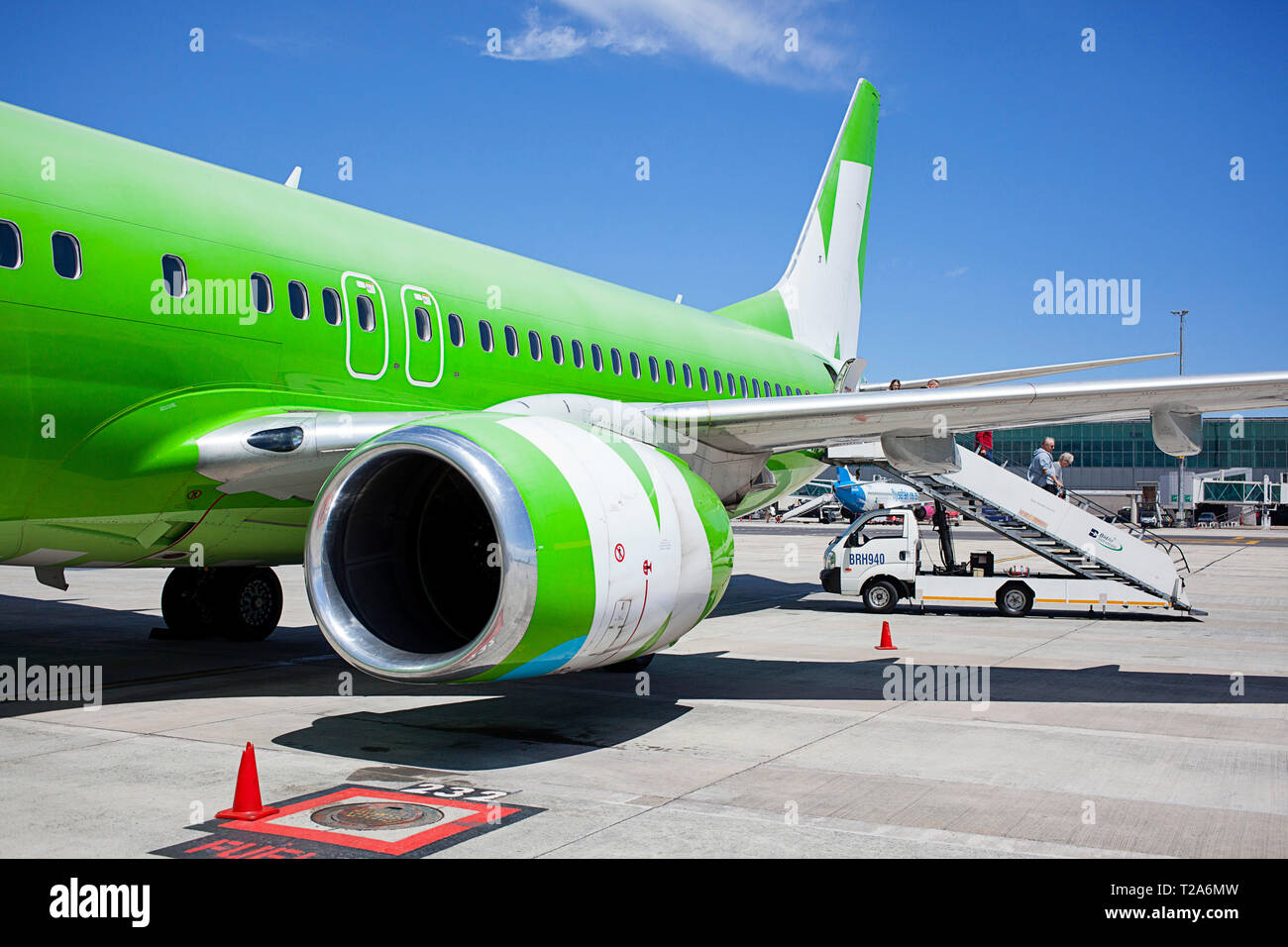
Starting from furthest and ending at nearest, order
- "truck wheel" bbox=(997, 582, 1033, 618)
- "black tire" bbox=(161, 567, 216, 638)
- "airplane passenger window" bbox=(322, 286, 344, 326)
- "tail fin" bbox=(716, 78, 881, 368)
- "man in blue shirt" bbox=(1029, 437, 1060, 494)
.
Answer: "tail fin" bbox=(716, 78, 881, 368) < "man in blue shirt" bbox=(1029, 437, 1060, 494) < "truck wheel" bbox=(997, 582, 1033, 618) < "black tire" bbox=(161, 567, 216, 638) < "airplane passenger window" bbox=(322, 286, 344, 326)

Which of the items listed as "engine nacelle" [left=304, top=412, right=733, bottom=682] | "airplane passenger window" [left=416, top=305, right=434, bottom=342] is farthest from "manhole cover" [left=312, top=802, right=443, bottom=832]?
"airplane passenger window" [left=416, top=305, right=434, bottom=342]

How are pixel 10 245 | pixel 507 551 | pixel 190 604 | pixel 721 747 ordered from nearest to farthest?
pixel 507 551
pixel 10 245
pixel 721 747
pixel 190 604

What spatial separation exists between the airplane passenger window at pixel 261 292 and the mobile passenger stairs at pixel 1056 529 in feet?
32.7

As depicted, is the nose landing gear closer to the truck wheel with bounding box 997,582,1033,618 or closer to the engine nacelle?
the engine nacelle

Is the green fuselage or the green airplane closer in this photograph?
the green airplane

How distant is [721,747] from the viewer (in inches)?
276

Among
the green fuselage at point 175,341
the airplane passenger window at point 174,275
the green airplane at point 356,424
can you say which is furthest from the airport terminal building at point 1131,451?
the airplane passenger window at point 174,275

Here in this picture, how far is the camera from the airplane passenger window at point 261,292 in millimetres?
7625

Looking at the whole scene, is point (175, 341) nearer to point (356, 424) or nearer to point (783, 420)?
point (356, 424)

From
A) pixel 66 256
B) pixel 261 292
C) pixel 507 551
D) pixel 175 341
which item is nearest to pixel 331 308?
pixel 261 292

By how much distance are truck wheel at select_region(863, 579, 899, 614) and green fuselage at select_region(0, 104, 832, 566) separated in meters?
8.09

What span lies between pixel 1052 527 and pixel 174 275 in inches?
496

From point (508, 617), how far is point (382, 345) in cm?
336

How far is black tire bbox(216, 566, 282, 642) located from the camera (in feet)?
39.7
